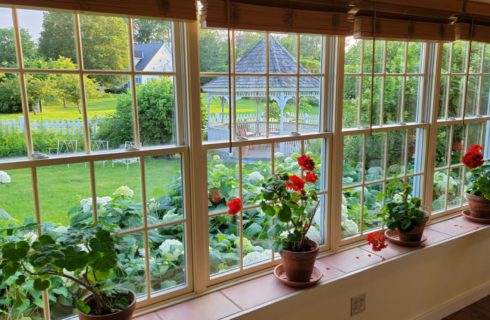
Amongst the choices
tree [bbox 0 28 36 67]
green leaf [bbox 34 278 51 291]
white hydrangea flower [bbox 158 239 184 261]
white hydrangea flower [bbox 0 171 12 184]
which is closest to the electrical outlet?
white hydrangea flower [bbox 158 239 184 261]

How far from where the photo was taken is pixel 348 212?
8.12 ft

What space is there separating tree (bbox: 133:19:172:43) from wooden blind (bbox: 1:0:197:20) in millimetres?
164

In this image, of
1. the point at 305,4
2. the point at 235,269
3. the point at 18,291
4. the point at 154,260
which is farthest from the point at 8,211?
the point at 305,4

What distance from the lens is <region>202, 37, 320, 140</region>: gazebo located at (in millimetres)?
1885

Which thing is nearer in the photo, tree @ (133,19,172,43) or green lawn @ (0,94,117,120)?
green lawn @ (0,94,117,120)

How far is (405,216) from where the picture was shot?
247 centimetres

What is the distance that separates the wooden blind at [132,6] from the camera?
1327mm

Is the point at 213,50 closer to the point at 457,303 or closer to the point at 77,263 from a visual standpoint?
the point at 77,263

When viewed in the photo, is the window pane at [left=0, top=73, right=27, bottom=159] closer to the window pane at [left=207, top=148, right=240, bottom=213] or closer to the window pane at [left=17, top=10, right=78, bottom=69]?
the window pane at [left=17, top=10, right=78, bottom=69]

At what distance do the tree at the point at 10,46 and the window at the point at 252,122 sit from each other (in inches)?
27.8

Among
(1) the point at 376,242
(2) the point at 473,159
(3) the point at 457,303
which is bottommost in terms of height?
(3) the point at 457,303

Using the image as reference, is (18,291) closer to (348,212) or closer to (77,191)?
(77,191)

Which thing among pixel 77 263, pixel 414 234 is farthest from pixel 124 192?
pixel 414 234

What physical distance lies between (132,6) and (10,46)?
0.46 metres
